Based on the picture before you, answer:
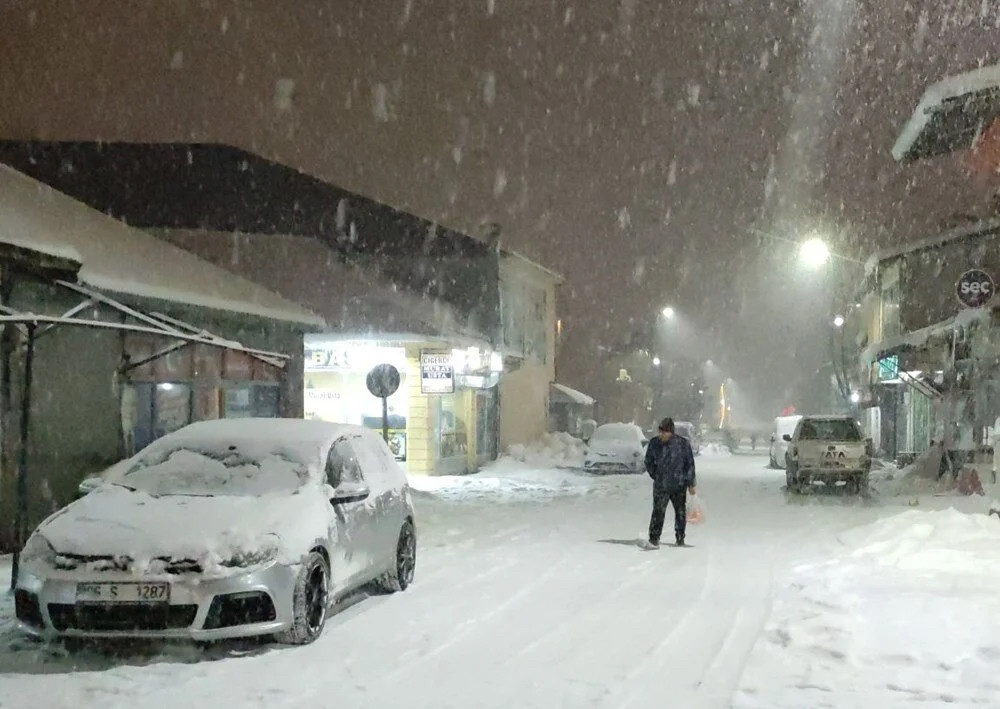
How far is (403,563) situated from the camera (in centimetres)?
1041

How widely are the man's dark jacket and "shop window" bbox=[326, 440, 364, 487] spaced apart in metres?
5.03

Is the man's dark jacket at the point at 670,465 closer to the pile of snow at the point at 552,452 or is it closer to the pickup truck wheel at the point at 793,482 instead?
the pickup truck wheel at the point at 793,482

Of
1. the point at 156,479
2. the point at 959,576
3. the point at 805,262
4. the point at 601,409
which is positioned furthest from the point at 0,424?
the point at 601,409

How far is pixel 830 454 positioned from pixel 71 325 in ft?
52.9

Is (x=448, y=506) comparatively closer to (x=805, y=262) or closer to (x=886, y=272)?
(x=805, y=262)

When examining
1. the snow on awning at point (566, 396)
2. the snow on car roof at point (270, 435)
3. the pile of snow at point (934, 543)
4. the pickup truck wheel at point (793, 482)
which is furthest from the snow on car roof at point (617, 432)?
the snow on car roof at point (270, 435)

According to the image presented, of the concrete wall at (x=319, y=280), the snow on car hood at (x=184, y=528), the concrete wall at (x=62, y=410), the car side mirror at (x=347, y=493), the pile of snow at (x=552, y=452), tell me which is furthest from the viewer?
the pile of snow at (x=552, y=452)

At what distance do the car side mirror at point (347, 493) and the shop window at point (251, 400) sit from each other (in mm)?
10670

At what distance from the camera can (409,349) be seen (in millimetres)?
27922

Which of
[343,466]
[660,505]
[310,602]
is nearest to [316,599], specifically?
[310,602]

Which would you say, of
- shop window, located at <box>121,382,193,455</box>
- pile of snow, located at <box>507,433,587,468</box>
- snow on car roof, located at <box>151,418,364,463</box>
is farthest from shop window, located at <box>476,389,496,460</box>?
snow on car roof, located at <box>151,418,364,463</box>

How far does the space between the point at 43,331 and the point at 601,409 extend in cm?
6604

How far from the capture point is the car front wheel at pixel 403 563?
33.3 feet

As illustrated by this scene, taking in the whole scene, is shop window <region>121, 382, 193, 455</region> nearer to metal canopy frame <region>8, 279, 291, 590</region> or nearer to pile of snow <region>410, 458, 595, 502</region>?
metal canopy frame <region>8, 279, 291, 590</region>
